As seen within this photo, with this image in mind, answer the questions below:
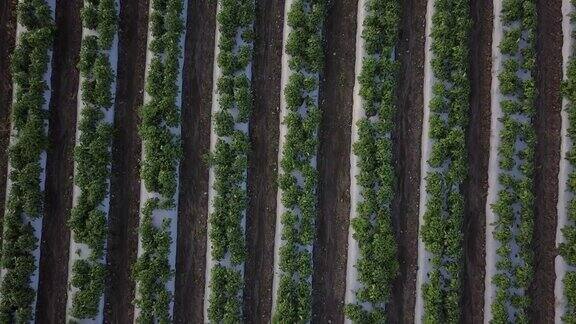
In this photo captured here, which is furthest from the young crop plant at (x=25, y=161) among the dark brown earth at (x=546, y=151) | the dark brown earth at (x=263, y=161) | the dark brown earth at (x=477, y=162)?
the dark brown earth at (x=546, y=151)

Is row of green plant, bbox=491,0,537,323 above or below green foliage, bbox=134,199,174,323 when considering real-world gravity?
above

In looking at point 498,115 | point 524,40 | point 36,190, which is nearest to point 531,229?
point 498,115

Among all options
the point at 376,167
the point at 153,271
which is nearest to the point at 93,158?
the point at 153,271

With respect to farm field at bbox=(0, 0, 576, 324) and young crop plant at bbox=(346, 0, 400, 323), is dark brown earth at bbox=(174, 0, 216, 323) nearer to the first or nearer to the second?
farm field at bbox=(0, 0, 576, 324)

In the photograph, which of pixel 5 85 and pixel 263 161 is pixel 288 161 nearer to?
pixel 263 161

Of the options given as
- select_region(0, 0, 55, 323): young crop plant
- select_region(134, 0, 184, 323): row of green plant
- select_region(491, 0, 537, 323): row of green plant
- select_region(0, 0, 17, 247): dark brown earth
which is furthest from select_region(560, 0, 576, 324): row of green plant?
select_region(0, 0, 17, 247): dark brown earth

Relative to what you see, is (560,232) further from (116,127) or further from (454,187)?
(116,127)
